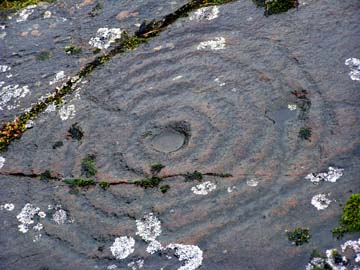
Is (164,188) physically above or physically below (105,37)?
below

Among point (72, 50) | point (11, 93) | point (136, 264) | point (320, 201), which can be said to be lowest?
point (136, 264)

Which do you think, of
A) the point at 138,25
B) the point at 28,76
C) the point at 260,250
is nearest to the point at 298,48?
the point at 138,25

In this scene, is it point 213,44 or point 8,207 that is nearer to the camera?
point 8,207

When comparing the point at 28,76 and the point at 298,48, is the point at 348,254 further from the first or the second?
the point at 28,76

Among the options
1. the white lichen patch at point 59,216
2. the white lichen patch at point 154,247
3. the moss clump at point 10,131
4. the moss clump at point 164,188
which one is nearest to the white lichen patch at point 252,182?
the moss clump at point 164,188

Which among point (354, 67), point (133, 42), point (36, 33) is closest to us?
point (354, 67)

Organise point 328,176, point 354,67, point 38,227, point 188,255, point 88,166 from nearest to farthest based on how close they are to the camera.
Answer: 1. point 188,255
2. point 328,176
3. point 38,227
4. point 88,166
5. point 354,67

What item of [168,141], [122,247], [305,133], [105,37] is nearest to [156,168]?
[168,141]

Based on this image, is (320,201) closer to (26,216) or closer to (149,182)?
(149,182)

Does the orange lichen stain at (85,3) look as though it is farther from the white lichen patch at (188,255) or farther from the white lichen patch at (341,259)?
the white lichen patch at (341,259)
